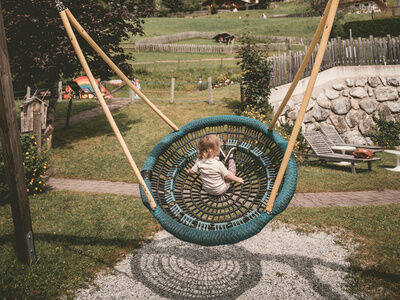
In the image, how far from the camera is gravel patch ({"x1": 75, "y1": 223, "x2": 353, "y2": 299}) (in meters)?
4.23

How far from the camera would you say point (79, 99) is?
18.9 m

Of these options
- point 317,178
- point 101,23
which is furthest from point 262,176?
point 101,23

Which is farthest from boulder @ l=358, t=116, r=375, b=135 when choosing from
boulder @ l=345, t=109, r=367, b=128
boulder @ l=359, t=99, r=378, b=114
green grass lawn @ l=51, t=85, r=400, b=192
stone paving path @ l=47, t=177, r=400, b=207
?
stone paving path @ l=47, t=177, r=400, b=207

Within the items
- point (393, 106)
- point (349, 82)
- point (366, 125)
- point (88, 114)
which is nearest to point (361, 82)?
point (349, 82)

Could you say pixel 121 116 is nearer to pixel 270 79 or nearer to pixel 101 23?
pixel 101 23

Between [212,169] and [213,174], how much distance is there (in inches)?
→ 2.8

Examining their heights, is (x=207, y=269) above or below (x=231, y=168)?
below

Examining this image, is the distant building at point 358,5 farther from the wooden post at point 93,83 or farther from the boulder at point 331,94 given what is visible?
the wooden post at point 93,83

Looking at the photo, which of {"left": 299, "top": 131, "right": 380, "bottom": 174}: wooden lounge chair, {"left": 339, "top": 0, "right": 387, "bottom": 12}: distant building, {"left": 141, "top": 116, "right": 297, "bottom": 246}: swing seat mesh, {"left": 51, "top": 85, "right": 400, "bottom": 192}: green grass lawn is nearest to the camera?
{"left": 141, "top": 116, "right": 297, "bottom": 246}: swing seat mesh

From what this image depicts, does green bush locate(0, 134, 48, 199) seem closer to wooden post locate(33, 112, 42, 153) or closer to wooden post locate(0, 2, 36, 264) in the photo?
wooden post locate(33, 112, 42, 153)

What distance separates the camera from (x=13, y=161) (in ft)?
14.2

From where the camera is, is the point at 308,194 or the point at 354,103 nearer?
the point at 308,194

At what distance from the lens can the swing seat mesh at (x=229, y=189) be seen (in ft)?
12.5

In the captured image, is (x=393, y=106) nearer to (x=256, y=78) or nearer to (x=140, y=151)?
(x=256, y=78)
